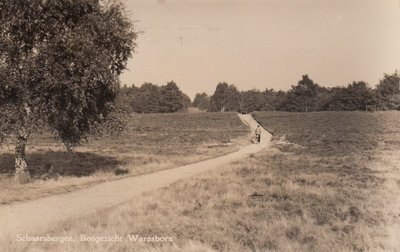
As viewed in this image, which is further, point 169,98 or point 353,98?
point 169,98

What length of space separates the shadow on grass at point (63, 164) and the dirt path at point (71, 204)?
454 cm

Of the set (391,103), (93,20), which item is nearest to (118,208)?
(93,20)

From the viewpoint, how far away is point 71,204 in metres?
15.1

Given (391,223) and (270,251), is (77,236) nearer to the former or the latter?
(270,251)

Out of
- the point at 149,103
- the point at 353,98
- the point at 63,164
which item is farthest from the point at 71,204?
the point at 149,103

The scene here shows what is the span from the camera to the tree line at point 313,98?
12094cm

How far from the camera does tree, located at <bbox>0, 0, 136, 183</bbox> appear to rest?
18.9 m

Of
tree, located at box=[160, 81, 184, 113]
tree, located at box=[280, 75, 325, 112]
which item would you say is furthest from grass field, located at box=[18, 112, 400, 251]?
tree, located at box=[160, 81, 184, 113]

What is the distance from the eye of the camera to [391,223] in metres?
12.6

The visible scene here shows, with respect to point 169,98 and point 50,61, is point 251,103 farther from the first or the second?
point 50,61

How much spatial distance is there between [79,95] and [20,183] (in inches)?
178

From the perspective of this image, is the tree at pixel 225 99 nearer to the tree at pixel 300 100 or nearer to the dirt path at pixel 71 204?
the tree at pixel 300 100

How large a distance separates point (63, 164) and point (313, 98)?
123m

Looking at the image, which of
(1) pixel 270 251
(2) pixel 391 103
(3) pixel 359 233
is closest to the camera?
(1) pixel 270 251
